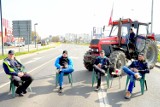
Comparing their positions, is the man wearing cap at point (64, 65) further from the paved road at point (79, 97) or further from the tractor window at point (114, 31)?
the tractor window at point (114, 31)

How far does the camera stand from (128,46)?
13.3 m

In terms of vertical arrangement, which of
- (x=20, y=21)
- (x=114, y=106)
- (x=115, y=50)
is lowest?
(x=114, y=106)

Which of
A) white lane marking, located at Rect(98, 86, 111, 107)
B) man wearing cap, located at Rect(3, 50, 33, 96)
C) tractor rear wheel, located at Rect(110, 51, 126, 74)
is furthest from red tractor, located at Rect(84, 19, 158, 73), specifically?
man wearing cap, located at Rect(3, 50, 33, 96)

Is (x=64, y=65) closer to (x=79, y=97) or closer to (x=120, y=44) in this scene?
(x=79, y=97)

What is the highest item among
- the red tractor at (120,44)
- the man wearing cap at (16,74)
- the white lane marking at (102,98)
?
the red tractor at (120,44)

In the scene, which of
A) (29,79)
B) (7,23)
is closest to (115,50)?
(29,79)

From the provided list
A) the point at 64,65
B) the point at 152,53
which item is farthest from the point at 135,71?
the point at 152,53

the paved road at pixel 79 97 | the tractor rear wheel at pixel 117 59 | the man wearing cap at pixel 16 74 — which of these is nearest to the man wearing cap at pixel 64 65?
the paved road at pixel 79 97

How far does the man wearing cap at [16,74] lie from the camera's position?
7.97 m

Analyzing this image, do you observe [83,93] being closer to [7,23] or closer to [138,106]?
[138,106]

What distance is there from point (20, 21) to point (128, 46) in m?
23.2

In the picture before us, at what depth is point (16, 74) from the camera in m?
8.07

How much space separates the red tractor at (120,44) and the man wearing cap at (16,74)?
444 centimetres

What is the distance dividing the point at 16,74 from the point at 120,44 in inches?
262
